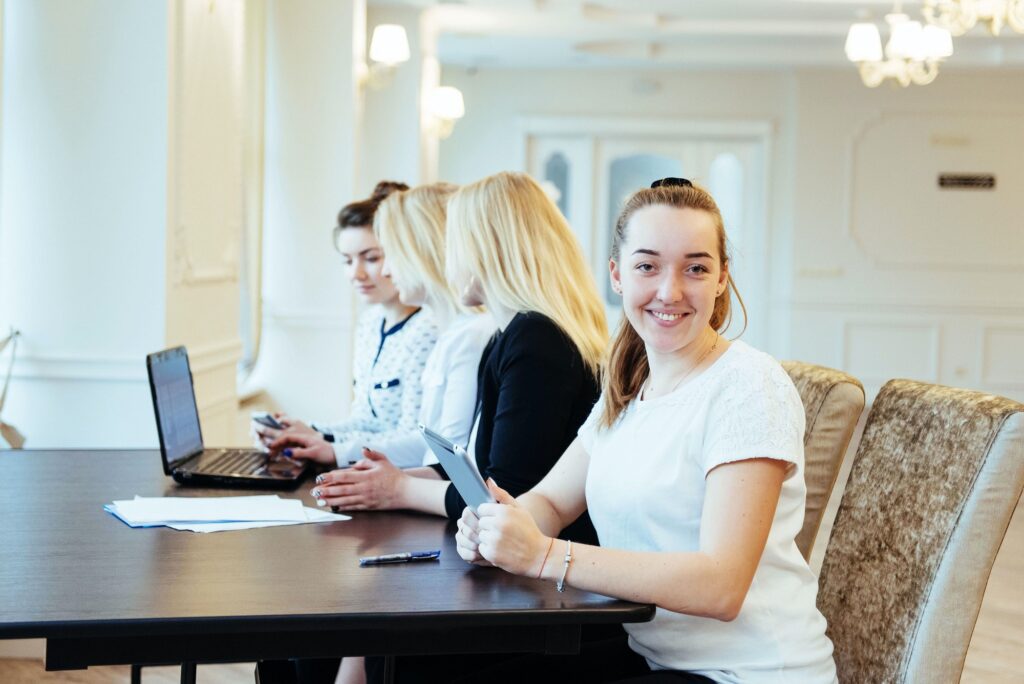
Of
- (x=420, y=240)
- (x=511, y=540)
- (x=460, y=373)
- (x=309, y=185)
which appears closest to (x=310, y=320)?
(x=309, y=185)

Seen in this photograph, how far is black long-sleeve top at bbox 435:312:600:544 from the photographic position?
6.56 feet

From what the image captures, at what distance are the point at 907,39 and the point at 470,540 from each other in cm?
512

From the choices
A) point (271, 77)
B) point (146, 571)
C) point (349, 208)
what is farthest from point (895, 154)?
point (146, 571)

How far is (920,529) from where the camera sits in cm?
179

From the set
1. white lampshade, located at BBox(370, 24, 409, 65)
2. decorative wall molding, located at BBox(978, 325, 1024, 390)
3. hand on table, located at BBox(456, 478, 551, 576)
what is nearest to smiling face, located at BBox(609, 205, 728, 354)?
hand on table, located at BBox(456, 478, 551, 576)

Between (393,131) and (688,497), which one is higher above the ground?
(393,131)

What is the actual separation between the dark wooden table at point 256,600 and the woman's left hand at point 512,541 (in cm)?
3

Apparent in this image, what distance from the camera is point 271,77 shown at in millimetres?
6277

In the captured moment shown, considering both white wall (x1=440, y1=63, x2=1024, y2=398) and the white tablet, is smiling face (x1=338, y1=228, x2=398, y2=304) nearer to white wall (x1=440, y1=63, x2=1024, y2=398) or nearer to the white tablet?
the white tablet

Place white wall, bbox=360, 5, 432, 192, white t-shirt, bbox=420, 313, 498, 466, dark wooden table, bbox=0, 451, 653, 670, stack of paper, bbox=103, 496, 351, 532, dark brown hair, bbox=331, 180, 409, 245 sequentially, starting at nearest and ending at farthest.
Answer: dark wooden table, bbox=0, 451, 653, 670, stack of paper, bbox=103, 496, 351, 532, white t-shirt, bbox=420, 313, 498, 466, dark brown hair, bbox=331, 180, 409, 245, white wall, bbox=360, 5, 432, 192

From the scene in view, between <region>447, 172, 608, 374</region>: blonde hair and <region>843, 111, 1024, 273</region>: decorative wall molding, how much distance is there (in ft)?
27.1

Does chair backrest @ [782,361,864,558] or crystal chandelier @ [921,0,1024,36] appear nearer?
chair backrest @ [782,361,864,558]

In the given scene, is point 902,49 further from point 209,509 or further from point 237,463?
point 209,509

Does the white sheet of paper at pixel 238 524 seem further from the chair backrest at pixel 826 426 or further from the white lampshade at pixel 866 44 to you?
the white lampshade at pixel 866 44
